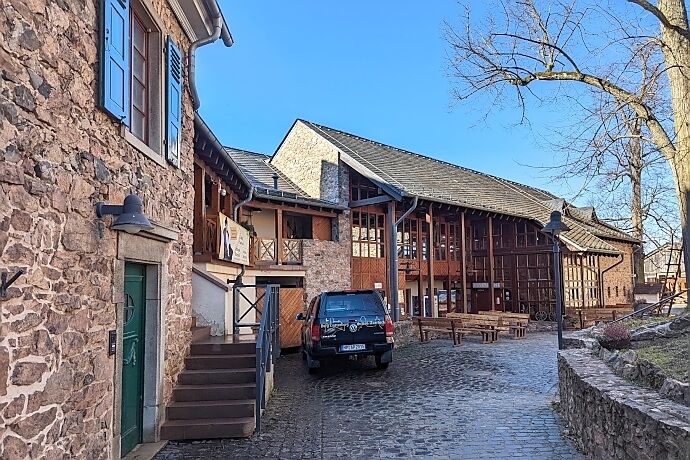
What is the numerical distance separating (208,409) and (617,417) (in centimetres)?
427

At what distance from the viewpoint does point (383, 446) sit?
19.8 feet

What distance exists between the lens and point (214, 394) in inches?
266

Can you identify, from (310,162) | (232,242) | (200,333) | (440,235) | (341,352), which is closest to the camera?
(200,333)

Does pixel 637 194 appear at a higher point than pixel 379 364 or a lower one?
higher

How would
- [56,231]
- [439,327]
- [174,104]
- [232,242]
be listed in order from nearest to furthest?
[56,231] < [174,104] < [232,242] < [439,327]

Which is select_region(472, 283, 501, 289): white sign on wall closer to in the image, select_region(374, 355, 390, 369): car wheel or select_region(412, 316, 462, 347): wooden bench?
select_region(412, 316, 462, 347): wooden bench

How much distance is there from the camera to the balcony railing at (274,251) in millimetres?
15617

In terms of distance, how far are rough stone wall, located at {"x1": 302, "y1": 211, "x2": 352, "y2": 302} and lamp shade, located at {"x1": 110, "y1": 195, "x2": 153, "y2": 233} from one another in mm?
12049

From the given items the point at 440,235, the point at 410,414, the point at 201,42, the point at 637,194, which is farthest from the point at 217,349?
the point at 637,194

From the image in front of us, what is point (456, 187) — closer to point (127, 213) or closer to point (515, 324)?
point (515, 324)

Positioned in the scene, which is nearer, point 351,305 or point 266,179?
point 351,305

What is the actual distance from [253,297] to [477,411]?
8.15 m

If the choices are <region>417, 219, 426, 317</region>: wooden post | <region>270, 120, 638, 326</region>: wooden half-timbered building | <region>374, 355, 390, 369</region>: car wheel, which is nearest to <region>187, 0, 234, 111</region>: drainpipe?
<region>374, 355, 390, 369</region>: car wheel

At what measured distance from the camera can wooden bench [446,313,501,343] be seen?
16.0m
